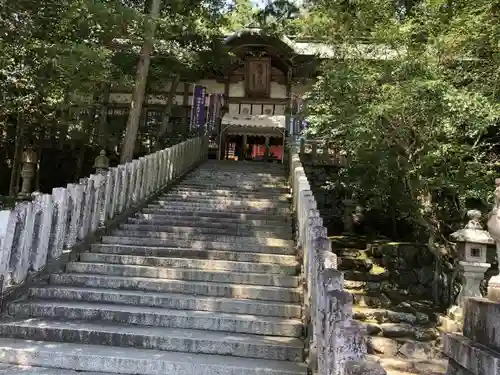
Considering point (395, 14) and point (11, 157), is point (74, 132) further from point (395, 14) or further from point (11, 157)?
point (395, 14)

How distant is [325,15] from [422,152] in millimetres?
4796

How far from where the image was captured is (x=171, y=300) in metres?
5.41

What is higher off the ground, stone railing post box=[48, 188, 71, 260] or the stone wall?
the stone wall

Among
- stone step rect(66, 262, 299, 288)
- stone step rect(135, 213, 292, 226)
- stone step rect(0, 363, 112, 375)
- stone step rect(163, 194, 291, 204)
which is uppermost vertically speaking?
stone step rect(163, 194, 291, 204)

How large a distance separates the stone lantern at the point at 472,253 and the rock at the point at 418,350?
94cm

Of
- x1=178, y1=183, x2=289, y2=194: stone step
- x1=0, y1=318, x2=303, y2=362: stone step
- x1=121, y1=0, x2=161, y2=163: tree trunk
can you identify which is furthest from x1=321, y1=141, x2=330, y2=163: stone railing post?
x1=0, y1=318, x2=303, y2=362: stone step

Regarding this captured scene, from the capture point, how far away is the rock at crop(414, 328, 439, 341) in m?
8.84

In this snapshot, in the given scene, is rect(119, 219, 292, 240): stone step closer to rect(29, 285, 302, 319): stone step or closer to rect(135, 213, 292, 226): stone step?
rect(135, 213, 292, 226): stone step

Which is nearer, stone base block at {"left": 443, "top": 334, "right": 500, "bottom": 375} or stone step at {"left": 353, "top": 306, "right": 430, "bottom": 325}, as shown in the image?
stone base block at {"left": 443, "top": 334, "right": 500, "bottom": 375}

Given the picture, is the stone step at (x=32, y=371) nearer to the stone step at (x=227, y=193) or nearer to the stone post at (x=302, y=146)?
the stone step at (x=227, y=193)

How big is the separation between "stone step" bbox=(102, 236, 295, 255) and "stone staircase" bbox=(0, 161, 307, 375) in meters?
0.02

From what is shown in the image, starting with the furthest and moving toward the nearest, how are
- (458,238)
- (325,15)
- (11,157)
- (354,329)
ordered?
(11,157)
(325,15)
(458,238)
(354,329)

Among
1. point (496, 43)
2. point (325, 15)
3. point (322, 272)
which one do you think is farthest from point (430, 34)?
point (322, 272)

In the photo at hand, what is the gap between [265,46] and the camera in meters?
17.7
